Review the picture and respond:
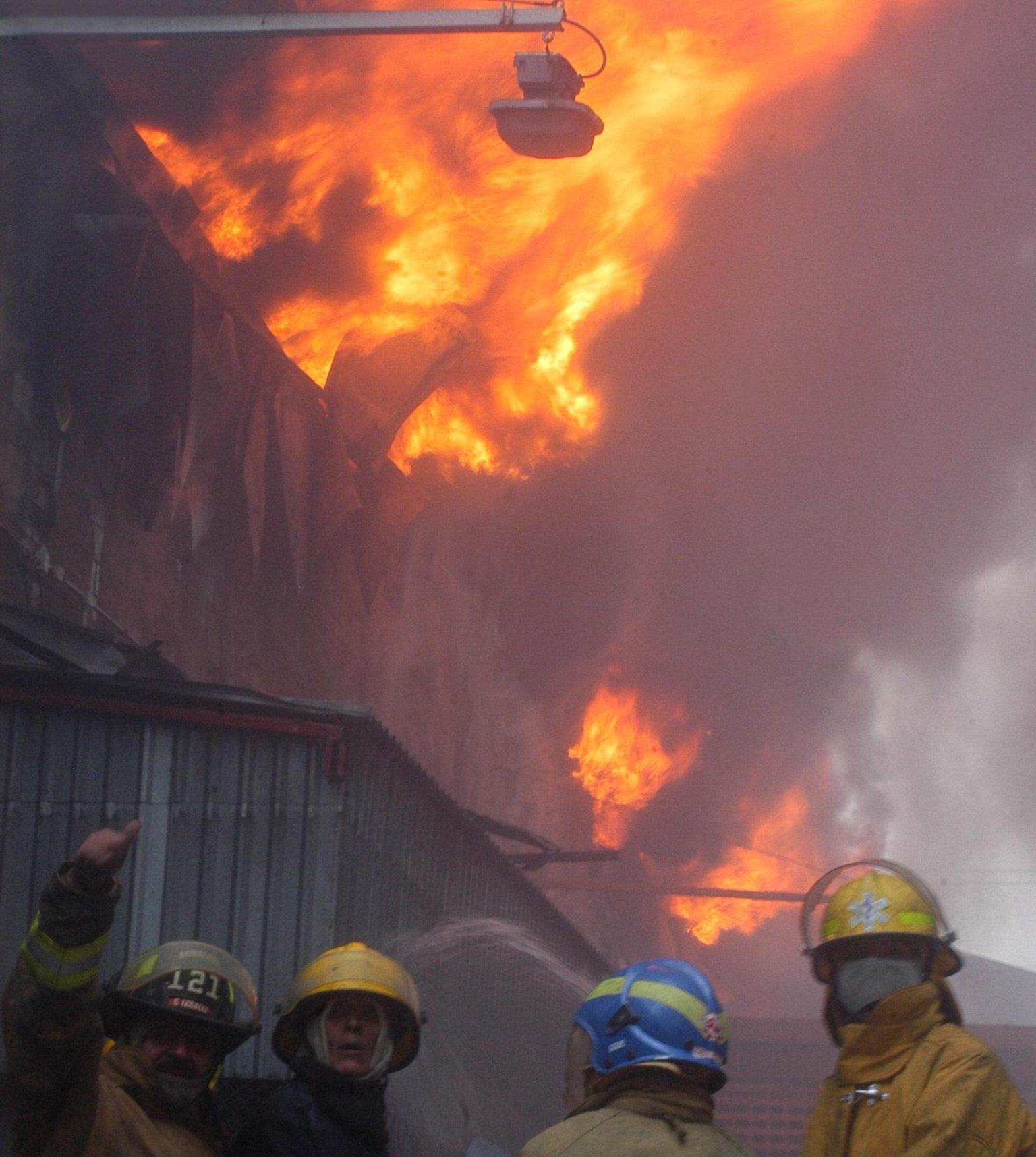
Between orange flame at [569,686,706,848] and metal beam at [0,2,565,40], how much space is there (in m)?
20.6

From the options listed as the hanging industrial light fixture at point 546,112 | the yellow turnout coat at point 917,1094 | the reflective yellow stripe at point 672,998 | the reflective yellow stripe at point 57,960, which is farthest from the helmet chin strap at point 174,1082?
the hanging industrial light fixture at point 546,112

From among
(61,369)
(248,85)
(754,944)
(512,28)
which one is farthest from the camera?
(754,944)

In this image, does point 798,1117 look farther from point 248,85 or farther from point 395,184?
point 248,85

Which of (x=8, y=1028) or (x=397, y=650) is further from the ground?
(x=397, y=650)

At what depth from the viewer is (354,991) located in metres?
3.37

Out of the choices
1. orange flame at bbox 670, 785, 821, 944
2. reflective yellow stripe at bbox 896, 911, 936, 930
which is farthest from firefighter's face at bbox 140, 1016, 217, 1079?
orange flame at bbox 670, 785, 821, 944

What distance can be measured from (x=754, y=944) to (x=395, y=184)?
95.0 feet

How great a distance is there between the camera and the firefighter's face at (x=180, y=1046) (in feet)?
10.2

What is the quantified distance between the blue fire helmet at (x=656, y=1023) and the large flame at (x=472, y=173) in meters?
12.2

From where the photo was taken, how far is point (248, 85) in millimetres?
13867

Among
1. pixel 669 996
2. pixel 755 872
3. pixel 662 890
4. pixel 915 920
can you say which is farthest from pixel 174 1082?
pixel 755 872

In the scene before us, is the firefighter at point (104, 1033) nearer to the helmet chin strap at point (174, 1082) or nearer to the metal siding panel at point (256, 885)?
the helmet chin strap at point (174, 1082)

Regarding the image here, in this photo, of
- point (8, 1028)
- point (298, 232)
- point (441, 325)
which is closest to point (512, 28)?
point (8, 1028)

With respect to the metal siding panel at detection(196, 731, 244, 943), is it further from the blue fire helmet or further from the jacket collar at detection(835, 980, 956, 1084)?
the jacket collar at detection(835, 980, 956, 1084)
